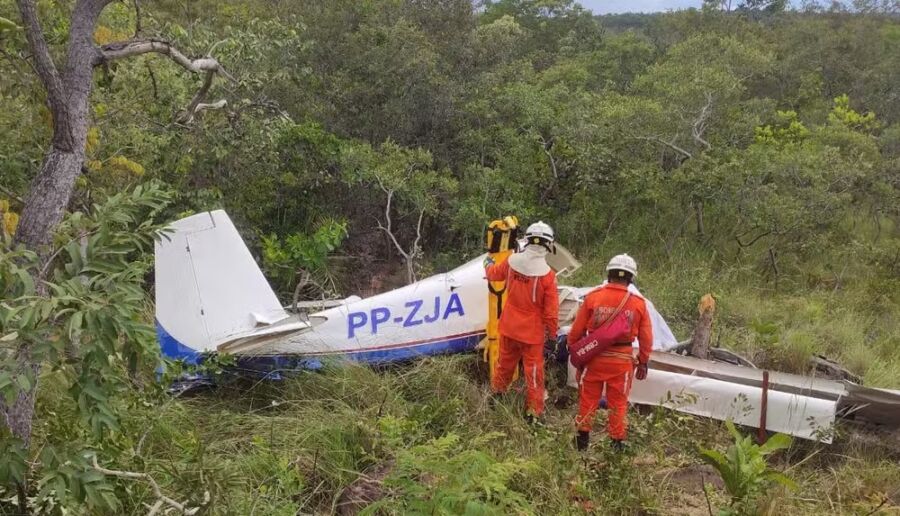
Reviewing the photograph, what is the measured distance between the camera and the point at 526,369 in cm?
490

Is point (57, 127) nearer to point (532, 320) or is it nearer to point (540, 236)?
point (540, 236)

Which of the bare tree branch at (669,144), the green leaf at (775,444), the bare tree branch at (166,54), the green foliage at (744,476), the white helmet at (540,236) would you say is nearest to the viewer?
the bare tree branch at (166,54)

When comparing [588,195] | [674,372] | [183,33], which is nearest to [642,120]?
[588,195]

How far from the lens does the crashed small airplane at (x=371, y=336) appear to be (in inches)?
183

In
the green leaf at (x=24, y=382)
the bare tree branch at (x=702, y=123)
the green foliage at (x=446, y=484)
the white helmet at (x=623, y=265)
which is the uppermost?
the bare tree branch at (x=702, y=123)

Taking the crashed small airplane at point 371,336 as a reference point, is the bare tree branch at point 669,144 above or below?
above

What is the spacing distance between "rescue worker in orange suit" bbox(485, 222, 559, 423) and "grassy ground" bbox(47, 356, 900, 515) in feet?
0.78

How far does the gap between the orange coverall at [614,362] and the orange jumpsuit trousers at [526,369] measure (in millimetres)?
356

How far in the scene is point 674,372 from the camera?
5.22 meters

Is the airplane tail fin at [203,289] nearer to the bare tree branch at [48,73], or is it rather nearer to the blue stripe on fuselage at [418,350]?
the blue stripe on fuselage at [418,350]

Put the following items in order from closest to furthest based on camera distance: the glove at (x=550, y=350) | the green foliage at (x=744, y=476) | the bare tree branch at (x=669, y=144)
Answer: the green foliage at (x=744, y=476) < the glove at (x=550, y=350) < the bare tree branch at (x=669, y=144)

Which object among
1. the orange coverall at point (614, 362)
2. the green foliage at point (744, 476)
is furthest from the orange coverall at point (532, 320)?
the green foliage at point (744, 476)

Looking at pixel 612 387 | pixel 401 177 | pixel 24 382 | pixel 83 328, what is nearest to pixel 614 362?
pixel 612 387

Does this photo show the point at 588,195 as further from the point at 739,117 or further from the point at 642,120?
the point at 739,117
